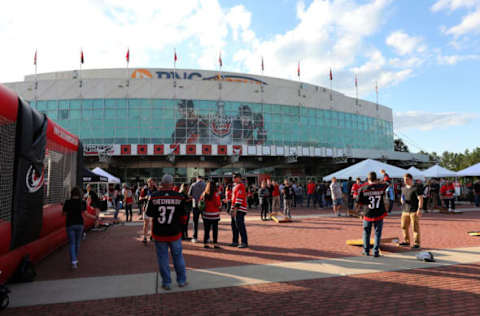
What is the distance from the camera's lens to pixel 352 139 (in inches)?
1620

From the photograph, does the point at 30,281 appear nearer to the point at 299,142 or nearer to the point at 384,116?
the point at 299,142

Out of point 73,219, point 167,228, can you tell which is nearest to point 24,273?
point 73,219

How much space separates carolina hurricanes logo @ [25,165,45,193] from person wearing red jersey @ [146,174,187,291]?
2586 mm

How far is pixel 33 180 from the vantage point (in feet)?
19.4

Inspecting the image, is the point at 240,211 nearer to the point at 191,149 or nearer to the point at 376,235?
the point at 376,235

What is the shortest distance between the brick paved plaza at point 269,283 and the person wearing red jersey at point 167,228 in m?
0.27

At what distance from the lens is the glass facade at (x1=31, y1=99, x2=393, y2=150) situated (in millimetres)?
32531

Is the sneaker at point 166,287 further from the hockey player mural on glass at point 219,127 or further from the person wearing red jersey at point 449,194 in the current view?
the hockey player mural on glass at point 219,127

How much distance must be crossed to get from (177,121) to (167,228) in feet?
96.0

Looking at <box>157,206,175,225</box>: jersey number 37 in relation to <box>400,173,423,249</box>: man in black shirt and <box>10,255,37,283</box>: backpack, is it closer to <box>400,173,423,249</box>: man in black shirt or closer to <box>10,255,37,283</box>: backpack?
<box>10,255,37,283</box>: backpack

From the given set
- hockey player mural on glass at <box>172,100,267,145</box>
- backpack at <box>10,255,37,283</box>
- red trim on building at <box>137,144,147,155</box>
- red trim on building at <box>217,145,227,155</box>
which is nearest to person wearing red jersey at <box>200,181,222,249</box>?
backpack at <box>10,255,37,283</box>

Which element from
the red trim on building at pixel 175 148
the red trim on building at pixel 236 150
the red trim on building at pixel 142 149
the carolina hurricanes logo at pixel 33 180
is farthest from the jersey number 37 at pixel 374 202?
the red trim on building at pixel 142 149

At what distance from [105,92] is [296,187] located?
75.3 ft

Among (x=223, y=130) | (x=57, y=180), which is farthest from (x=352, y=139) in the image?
(x=57, y=180)
